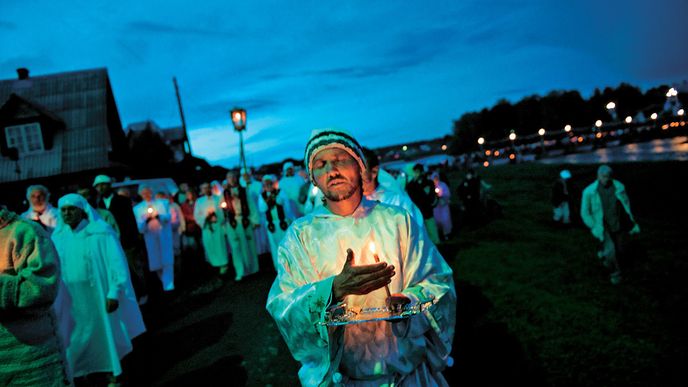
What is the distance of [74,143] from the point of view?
24000 mm

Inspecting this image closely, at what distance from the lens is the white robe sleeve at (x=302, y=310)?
81.0 inches

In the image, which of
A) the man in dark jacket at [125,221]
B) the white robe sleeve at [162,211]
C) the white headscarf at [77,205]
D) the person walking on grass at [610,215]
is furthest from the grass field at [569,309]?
the white robe sleeve at [162,211]

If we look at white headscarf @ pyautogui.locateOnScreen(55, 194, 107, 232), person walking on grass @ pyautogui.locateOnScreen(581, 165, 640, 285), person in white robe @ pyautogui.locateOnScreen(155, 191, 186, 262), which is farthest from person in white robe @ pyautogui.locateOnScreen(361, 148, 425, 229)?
person in white robe @ pyautogui.locateOnScreen(155, 191, 186, 262)

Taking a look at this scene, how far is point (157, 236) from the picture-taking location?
9.76m

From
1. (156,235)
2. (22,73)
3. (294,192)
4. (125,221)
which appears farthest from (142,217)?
(22,73)

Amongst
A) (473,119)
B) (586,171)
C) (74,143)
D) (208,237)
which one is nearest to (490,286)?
(208,237)

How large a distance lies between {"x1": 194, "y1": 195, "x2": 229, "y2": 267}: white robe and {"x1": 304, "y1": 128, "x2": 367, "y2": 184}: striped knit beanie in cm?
870

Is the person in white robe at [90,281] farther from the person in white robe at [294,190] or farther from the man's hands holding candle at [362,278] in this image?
the person in white robe at [294,190]

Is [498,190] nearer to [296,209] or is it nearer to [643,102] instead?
[296,209]

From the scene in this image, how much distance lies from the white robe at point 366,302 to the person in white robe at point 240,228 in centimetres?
786

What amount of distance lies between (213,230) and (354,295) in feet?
30.2

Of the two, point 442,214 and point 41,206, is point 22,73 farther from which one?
point 442,214

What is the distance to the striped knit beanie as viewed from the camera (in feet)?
8.00

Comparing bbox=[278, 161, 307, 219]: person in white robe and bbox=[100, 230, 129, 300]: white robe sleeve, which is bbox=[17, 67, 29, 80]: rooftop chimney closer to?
bbox=[278, 161, 307, 219]: person in white robe
